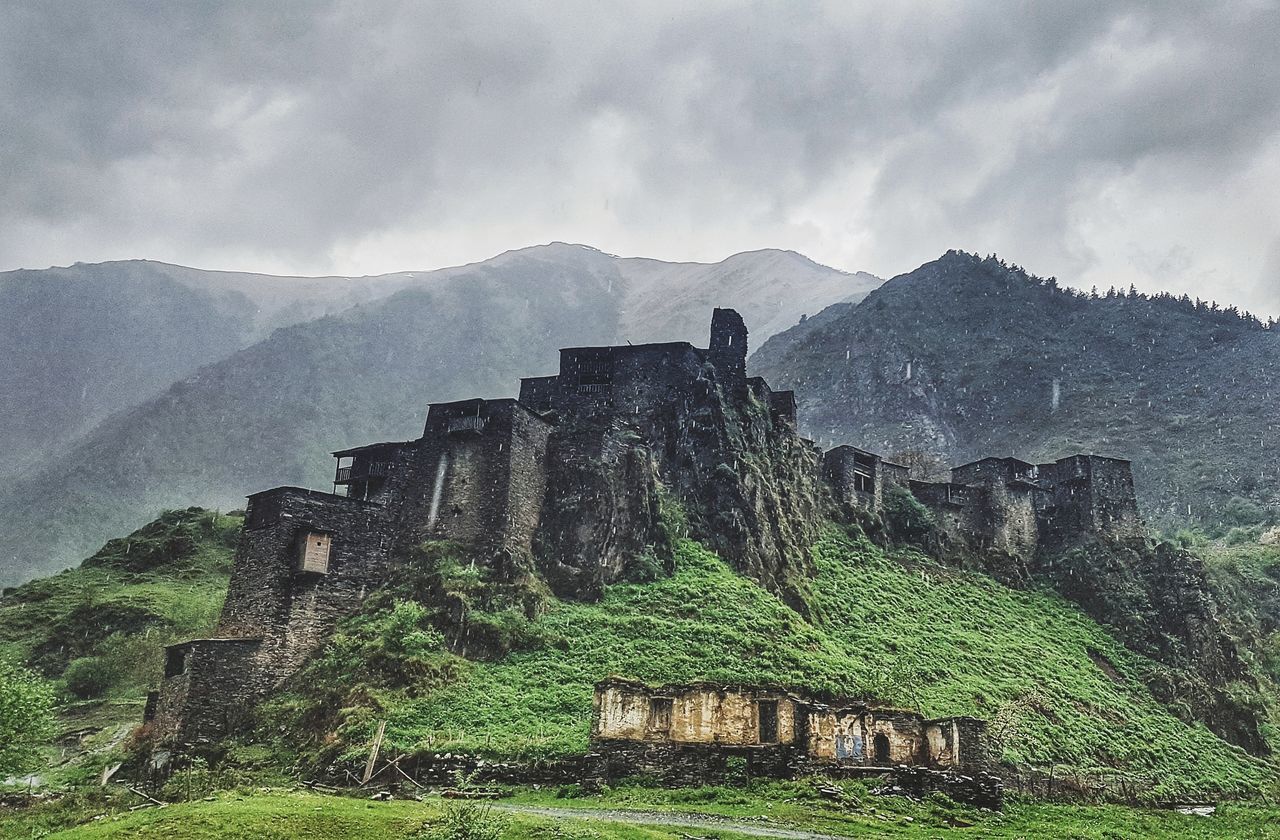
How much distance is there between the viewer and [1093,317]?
106188mm

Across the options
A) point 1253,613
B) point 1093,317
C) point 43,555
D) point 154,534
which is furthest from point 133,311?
point 1253,613

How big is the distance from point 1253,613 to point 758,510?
121 feet

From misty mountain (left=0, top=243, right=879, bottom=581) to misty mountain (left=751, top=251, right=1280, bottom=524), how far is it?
2533 centimetres

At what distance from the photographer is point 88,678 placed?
129ft

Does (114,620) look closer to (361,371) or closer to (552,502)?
(552,502)

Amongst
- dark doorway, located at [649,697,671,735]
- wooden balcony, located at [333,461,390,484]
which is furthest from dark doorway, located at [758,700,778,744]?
wooden balcony, located at [333,461,390,484]

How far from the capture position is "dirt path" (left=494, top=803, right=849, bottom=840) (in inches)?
680

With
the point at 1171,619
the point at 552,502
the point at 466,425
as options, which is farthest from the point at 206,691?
the point at 1171,619

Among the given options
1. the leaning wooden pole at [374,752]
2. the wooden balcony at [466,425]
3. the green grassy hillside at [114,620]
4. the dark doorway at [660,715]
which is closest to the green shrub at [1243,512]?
the wooden balcony at [466,425]

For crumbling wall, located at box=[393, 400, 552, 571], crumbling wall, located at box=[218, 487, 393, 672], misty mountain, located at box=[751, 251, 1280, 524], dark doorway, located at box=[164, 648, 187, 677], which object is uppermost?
misty mountain, located at box=[751, 251, 1280, 524]

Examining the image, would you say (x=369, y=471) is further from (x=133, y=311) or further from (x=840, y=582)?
(x=133, y=311)

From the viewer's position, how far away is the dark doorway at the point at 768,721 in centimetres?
2333

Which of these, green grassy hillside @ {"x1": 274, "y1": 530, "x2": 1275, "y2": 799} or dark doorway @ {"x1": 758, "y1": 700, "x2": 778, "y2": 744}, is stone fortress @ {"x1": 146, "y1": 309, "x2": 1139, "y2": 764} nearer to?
green grassy hillside @ {"x1": 274, "y1": 530, "x2": 1275, "y2": 799}

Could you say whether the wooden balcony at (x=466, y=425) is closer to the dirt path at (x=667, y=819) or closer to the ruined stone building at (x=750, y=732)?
the ruined stone building at (x=750, y=732)
